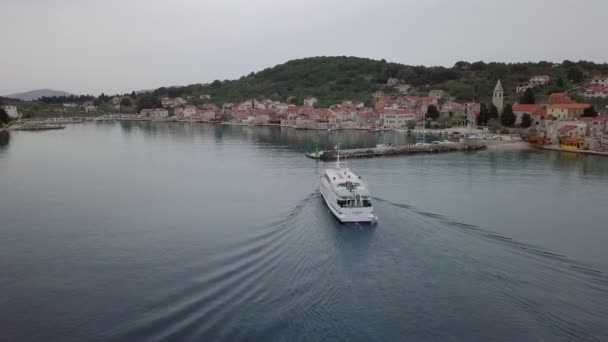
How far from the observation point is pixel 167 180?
15250mm

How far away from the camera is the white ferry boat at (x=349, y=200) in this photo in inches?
377

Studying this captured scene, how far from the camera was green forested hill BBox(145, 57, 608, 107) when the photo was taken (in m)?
42.5

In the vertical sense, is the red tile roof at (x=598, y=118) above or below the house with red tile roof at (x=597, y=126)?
above

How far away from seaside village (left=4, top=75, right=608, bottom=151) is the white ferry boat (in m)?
16.1

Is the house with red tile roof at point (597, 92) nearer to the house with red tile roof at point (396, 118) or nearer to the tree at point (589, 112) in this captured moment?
the tree at point (589, 112)

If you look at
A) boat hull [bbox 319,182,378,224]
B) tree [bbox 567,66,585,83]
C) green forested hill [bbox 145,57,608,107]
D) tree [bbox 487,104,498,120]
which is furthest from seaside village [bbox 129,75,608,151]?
boat hull [bbox 319,182,378,224]

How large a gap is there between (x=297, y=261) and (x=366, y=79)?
181 feet

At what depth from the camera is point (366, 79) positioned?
60.3 metres

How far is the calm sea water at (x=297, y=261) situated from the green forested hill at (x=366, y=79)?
31.0 meters

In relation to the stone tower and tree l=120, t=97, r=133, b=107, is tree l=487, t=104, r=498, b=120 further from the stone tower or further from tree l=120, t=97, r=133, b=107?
tree l=120, t=97, r=133, b=107

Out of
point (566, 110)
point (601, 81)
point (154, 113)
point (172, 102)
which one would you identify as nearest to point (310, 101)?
point (154, 113)

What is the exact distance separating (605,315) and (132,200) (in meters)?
10.9

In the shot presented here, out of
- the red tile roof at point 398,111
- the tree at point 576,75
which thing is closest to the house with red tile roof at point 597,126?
the red tile roof at point 398,111

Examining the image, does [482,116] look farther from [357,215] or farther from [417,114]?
[357,215]
